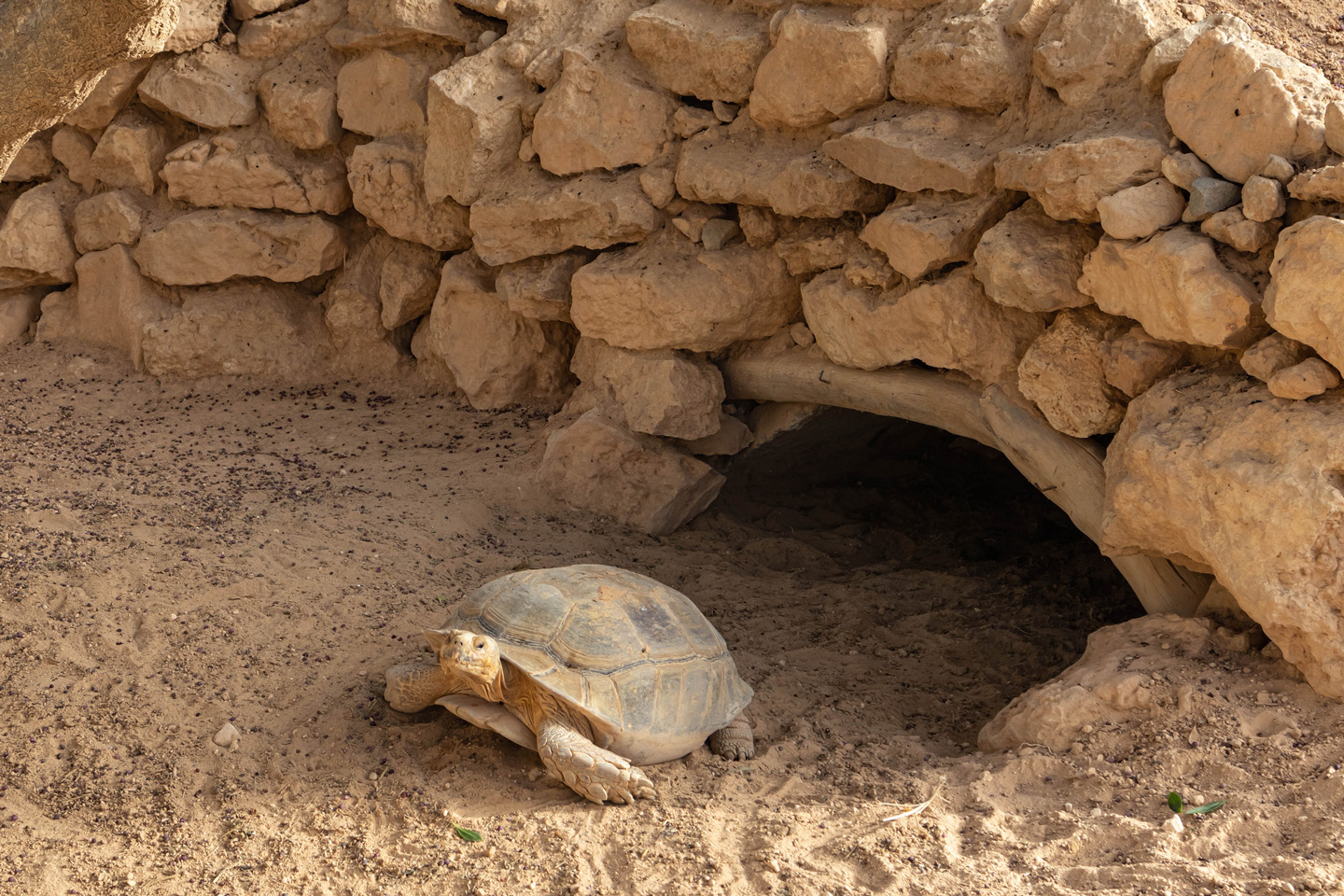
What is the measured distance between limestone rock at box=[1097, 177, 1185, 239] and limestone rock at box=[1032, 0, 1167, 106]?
0.57 metres

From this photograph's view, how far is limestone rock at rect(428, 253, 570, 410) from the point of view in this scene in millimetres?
6062

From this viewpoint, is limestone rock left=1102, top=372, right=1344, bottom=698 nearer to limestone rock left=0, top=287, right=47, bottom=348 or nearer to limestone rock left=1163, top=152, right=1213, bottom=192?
limestone rock left=1163, top=152, right=1213, bottom=192

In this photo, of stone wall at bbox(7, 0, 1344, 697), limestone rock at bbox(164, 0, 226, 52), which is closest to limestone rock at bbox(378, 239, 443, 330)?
stone wall at bbox(7, 0, 1344, 697)

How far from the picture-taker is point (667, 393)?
5348 millimetres

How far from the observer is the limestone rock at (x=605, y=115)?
511cm

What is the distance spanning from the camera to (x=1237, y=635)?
358cm

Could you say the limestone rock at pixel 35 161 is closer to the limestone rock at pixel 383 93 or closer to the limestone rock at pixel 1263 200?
the limestone rock at pixel 383 93

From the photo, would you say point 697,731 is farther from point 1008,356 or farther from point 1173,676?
point 1008,356

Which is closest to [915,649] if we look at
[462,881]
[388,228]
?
[462,881]

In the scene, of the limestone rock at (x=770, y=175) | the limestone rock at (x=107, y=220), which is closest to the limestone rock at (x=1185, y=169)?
the limestone rock at (x=770, y=175)

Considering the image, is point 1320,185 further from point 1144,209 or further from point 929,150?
point 929,150

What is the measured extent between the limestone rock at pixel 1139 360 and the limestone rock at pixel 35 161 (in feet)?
20.9

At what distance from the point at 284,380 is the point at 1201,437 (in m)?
5.22

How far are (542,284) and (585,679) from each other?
2772 millimetres
